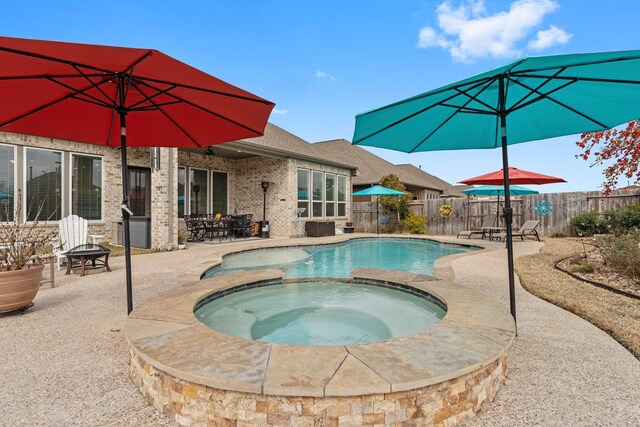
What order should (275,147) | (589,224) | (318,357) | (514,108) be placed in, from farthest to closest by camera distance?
(275,147) < (589,224) < (514,108) < (318,357)

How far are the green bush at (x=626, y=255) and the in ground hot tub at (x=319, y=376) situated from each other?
446 cm

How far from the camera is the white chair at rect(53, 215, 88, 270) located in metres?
6.68

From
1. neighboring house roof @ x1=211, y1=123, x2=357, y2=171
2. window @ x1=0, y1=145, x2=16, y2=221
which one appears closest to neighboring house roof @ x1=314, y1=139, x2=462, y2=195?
neighboring house roof @ x1=211, y1=123, x2=357, y2=171

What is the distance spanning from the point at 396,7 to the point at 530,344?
986 centimetres

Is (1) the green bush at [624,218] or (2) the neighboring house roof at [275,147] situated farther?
(2) the neighboring house roof at [275,147]

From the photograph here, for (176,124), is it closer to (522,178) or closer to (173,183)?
(173,183)

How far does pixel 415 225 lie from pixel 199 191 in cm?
981

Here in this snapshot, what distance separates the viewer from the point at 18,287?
3.96m

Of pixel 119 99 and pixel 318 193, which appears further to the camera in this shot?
pixel 318 193

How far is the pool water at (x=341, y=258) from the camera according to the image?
287 inches

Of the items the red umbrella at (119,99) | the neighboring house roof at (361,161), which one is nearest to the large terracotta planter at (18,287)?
the red umbrella at (119,99)

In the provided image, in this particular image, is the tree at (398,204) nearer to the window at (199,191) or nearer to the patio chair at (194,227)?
the window at (199,191)

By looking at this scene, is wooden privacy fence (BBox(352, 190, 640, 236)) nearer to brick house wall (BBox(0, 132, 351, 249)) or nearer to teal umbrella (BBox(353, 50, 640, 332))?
brick house wall (BBox(0, 132, 351, 249))

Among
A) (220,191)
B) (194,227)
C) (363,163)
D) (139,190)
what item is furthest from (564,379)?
(363,163)
